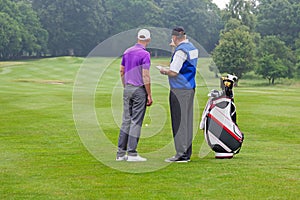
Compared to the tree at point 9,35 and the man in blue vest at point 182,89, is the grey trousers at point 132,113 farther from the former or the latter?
the tree at point 9,35

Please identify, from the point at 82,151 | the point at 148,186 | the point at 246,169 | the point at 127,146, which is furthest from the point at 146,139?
the point at 148,186

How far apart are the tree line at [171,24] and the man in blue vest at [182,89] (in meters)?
58.7

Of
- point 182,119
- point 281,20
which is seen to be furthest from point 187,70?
point 281,20

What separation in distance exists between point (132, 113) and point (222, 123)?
1.54m

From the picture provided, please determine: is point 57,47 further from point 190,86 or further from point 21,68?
point 190,86

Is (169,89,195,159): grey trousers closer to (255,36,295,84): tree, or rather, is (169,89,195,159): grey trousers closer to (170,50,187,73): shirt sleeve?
(170,50,187,73): shirt sleeve

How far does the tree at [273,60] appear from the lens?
6900 cm

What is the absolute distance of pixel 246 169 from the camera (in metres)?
8.80

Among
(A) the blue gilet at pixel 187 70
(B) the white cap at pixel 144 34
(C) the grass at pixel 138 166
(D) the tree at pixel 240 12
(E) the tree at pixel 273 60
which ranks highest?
(D) the tree at pixel 240 12

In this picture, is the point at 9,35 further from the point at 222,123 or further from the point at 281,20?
the point at 222,123

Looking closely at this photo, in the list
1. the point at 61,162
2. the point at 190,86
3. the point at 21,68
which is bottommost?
the point at 21,68

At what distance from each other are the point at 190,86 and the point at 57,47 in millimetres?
96638

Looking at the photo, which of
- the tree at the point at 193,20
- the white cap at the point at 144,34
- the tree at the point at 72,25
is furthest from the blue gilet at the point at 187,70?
the tree at the point at 193,20

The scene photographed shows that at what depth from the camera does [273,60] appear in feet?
235
